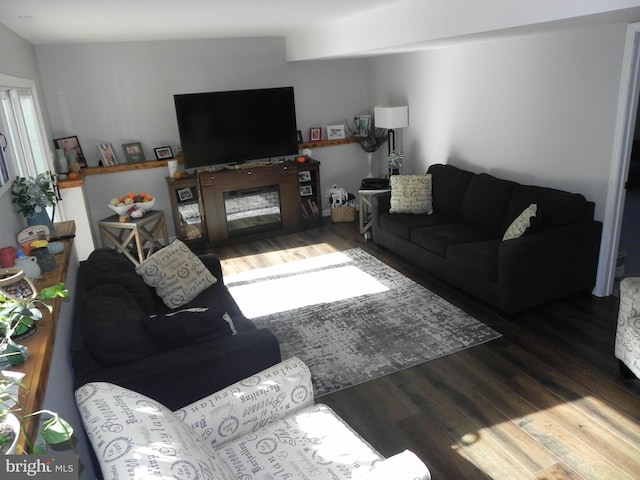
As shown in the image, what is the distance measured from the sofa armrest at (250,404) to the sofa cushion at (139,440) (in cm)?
27

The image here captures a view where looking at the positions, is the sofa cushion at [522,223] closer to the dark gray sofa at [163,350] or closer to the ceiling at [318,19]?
the ceiling at [318,19]

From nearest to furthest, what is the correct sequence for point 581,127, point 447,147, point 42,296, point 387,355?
point 42,296, point 387,355, point 581,127, point 447,147

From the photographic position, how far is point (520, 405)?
2805 millimetres

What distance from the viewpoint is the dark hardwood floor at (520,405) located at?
2412 mm

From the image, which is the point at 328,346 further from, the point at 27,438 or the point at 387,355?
the point at 27,438

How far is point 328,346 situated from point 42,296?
226cm

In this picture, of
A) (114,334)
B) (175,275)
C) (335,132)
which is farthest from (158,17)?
(335,132)

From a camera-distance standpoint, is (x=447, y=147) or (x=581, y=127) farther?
(x=447, y=147)

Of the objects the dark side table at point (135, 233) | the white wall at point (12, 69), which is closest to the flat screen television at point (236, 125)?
the dark side table at point (135, 233)

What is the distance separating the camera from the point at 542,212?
154 inches

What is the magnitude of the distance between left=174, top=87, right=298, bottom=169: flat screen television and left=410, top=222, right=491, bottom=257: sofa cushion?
224 cm

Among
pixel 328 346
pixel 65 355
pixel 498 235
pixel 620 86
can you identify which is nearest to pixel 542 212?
pixel 498 235

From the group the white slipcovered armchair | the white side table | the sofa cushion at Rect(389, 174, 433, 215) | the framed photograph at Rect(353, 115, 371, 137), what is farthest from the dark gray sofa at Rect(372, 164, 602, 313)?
the white slipcovered armchair

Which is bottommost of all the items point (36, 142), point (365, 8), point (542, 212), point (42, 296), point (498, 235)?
point (498, 235)
